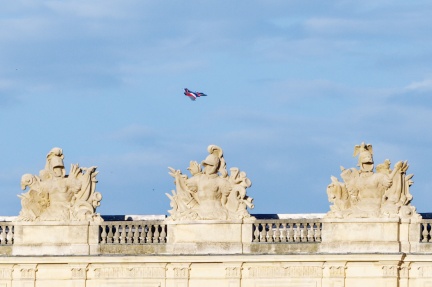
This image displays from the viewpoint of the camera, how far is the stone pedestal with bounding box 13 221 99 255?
99.2 meters

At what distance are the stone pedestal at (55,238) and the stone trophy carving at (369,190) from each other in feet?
25.1

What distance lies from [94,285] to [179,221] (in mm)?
3307

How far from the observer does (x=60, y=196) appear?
99812 mm

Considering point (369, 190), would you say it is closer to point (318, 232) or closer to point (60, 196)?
A: point (318, 232)

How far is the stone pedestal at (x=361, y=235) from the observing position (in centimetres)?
9656

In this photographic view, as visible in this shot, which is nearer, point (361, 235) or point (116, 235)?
point (361, 235)

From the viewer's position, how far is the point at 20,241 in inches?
3920

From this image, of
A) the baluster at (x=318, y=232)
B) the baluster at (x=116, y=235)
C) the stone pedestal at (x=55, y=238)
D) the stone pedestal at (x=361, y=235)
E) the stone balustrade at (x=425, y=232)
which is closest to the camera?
the stone balustrade at (x=425, y=232)

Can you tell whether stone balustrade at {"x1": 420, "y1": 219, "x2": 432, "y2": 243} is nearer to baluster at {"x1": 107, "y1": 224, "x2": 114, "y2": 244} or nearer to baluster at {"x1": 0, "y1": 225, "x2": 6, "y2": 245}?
baluster at {"x1": 107, "y1": 224, "x2": 114, "y2": 244}

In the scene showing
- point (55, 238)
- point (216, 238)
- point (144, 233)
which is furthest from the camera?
point (55, 238)

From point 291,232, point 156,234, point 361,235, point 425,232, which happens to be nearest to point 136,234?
point 156,234

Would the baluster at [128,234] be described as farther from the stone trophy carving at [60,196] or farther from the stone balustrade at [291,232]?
the stone balustrade at [291,232]

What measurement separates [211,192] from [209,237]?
1.40m

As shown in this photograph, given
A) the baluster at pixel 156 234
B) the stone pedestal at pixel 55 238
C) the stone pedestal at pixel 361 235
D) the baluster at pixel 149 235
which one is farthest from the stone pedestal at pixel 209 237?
the stone pedestal at pixel 55 238
